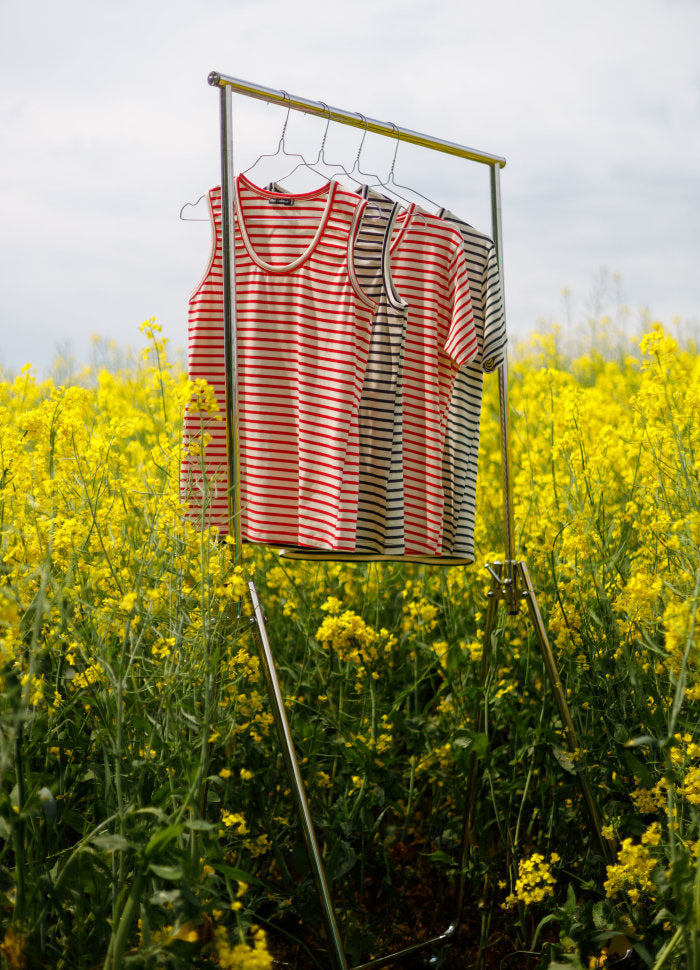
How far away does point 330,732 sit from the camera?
2469mm

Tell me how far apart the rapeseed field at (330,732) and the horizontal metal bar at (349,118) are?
1.76 feet

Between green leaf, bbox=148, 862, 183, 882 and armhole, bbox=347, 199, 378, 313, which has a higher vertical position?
armhole, bbox=347, 199, 378, 313

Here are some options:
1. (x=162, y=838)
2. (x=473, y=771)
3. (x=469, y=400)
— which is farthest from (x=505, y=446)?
(x=162, y=838)

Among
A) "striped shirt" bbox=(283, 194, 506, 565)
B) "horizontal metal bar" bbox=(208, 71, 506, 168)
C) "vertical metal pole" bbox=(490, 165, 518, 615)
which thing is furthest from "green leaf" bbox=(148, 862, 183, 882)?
"horizontal metal bar" bbox=(208, 71, 506, 168)

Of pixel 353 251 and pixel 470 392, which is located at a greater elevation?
pixel 353 251

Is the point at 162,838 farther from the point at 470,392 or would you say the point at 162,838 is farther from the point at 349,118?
the point at 349,118

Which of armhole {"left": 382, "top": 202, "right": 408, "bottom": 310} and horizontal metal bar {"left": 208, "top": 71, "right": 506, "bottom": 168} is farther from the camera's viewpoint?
armhole {"left": 382, "top": 202, "right": 408, "bottom": 310}

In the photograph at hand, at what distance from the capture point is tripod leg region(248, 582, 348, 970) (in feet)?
5.09

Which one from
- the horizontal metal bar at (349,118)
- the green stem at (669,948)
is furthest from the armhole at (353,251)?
the green stem at (669,948)

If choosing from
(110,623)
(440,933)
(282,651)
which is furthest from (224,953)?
(282,651)

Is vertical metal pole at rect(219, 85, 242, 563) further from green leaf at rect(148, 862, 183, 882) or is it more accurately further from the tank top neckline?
green leaf at rect(148, 862, 183, 882)

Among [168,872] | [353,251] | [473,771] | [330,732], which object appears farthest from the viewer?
[330,732]

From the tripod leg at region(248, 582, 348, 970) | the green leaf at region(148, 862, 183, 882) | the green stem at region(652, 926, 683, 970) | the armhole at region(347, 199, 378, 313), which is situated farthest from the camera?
the armhole at region(347, 199, 378, 313)

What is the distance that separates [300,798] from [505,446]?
0.97m
